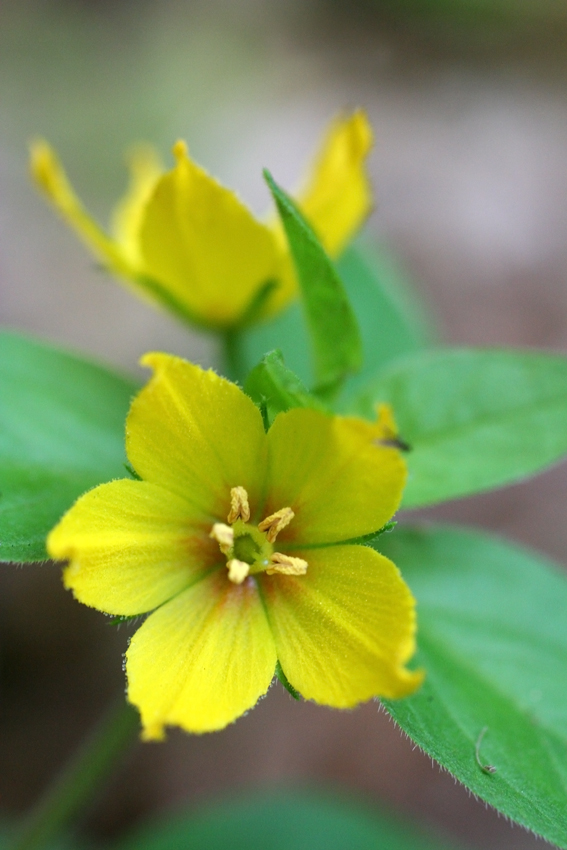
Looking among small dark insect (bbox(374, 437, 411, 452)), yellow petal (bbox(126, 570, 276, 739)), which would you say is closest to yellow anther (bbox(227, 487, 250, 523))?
yellow petal (bbox(126, 570, 276, 739))

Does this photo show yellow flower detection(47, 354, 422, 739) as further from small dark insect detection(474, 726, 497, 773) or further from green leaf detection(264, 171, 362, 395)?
small dark insect detection(474, 726, 497, 773)

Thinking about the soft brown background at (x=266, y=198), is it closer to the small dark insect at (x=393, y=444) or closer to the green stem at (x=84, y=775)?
the green stem at (x=84, y=775)

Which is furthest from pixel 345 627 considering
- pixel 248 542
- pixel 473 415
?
pixel 473 415

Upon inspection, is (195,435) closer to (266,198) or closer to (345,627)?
(345,627)

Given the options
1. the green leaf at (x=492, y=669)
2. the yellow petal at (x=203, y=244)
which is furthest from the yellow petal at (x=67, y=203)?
the green leaf at (x=492, y=669)

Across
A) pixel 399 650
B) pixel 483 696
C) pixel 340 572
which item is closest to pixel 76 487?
pixel 340 572

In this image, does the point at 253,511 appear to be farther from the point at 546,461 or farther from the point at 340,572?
the point at 546,461
